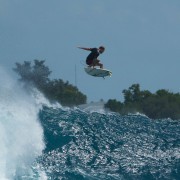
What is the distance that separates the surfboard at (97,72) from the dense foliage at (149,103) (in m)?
19.0

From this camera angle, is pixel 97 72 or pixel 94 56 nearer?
pixel 94 56

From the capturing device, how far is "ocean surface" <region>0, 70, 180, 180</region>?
42719mm

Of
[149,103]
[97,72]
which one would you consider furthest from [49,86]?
[97,72]

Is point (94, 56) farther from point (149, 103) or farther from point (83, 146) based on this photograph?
point (149, 103)

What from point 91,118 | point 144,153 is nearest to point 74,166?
point 144,153

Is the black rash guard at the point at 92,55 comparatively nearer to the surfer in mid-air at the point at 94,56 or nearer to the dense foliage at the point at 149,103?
the surfer in mid-air at the point at 94,56

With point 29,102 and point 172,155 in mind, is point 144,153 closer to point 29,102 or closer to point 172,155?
point 172,155

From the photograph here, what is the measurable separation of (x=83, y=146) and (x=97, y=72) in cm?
352

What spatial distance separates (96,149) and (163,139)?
4587 millimetres

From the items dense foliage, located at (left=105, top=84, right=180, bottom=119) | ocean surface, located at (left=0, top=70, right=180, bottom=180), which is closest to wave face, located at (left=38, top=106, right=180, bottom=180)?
ocean surface, located at (left=0, top=70, right=180, bottom=180)

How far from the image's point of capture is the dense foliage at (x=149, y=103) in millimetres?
67875

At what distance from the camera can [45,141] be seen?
46.2m

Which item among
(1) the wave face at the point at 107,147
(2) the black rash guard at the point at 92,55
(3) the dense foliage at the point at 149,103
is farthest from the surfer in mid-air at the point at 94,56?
(3) the dense foliage at the point at 149,103

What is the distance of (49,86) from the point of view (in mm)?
83750
